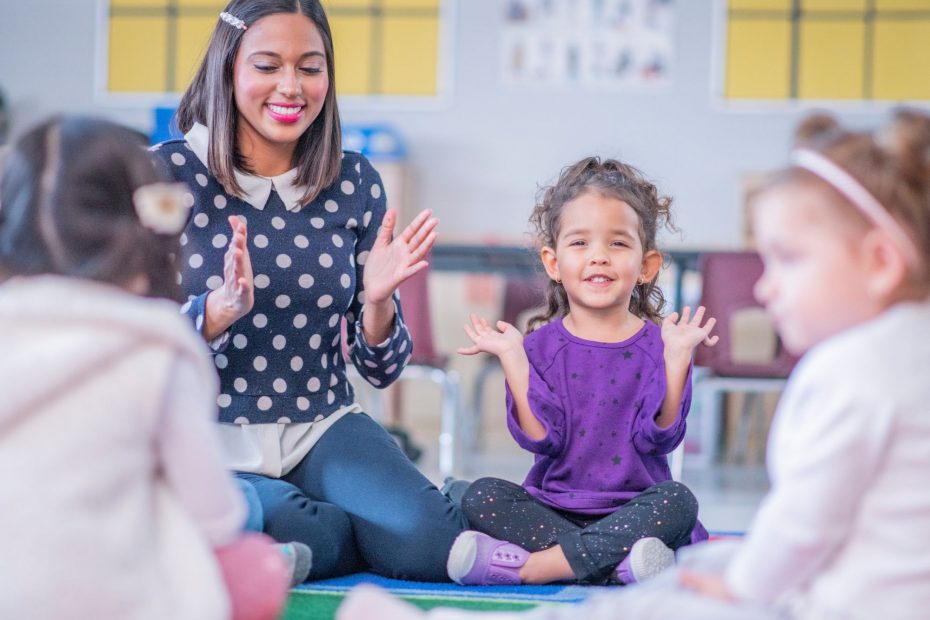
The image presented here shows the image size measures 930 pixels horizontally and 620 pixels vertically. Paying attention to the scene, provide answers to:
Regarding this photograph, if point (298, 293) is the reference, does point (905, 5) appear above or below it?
above

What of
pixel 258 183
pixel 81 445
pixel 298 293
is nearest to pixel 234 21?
pixel 258 183

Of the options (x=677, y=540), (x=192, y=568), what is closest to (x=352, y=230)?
(x=677, y=540)

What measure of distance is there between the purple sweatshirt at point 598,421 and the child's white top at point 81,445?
916 mm

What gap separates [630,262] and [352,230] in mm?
504

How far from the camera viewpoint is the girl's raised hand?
71.6 inches

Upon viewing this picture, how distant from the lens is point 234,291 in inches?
63.9

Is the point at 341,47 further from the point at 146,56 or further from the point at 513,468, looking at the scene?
the point at 513,468

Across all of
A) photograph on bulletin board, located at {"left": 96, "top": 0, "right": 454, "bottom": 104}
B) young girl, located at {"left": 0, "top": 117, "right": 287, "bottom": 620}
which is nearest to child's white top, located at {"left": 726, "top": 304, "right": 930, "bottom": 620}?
young girl, located at {"left": 0, "top": 117, "right": 287, "bottom": 620}

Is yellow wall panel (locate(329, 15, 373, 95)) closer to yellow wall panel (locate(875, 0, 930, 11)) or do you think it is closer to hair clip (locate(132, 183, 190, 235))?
yellow wall panel (locate(875, 0, 930, 11))

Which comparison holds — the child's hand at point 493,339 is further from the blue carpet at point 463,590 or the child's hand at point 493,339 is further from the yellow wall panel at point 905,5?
the yellow wall panel at point 905,5

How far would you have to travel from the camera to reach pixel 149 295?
1.15 m

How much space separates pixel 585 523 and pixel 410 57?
4654 millimetres

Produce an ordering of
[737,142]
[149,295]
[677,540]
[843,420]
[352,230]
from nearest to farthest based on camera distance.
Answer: [843,420], [149,295], [677,540], [352,230], [737,142]

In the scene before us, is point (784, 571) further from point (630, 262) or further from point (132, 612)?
point (630, 262)
